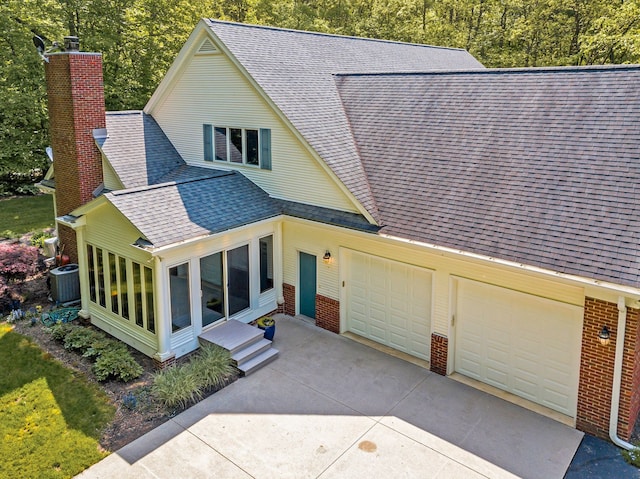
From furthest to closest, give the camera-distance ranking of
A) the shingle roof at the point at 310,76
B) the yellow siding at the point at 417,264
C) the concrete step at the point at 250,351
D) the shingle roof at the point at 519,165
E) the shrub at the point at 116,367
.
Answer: the shingle roof at the point at 310,76
the concrete step at the point at 250,351
the shrub at the point at 116,367
the yellow siding at the point at 417,264
the shingle roof at the point at 519,165

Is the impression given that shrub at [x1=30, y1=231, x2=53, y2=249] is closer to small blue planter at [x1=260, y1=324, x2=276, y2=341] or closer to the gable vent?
the gable vent

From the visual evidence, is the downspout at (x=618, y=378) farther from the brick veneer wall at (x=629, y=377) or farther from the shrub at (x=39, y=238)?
the shrub at (x=39, y=238)

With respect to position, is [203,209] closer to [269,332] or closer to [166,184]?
[166,184]

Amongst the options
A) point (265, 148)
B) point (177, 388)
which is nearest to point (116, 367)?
point (177, 388)

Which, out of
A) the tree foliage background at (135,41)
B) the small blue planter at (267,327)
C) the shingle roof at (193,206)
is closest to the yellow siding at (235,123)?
the shingle roof at (193,206)

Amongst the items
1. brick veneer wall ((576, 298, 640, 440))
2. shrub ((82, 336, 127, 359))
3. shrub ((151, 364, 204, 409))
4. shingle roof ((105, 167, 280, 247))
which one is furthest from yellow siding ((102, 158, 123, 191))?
brick veneer wall ((576, 298, 640, 440))

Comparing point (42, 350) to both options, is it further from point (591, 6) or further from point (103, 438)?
point (591, 6)

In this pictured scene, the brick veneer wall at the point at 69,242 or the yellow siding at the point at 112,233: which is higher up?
the yellow siding at the point at 112,233
